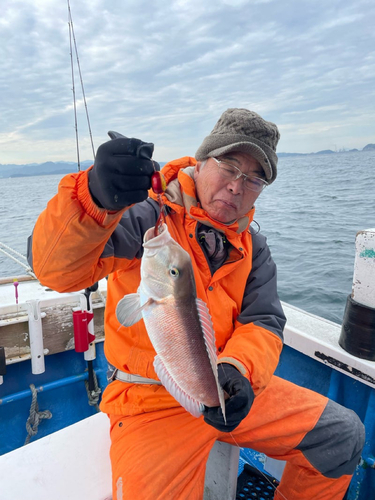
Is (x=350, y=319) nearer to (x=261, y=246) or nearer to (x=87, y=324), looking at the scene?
(x=261, y=246)

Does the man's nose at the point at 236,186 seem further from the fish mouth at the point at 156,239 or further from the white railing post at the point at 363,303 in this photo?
the white railing post at the point at 363,303

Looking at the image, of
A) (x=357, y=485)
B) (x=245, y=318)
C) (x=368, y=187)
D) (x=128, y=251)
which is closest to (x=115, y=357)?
(x=128, y=251)

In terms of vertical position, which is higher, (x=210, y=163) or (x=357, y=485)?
(x=210, y=163)

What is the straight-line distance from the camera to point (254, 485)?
3207 millimetres

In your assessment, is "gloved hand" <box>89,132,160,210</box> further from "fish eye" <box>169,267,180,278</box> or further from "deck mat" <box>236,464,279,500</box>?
"deck mat" <box>236,464,279,500</box>

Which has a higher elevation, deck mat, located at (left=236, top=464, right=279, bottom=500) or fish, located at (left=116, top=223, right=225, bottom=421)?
fish, located at (left=116, top=223, right=225, bottom=421)

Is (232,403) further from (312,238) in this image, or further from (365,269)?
(312,238)

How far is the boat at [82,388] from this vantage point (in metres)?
2.41

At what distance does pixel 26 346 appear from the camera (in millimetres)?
3660

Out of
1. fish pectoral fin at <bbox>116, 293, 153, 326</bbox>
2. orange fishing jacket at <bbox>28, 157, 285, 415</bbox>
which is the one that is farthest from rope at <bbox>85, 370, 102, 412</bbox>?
fish pectoral fin at <bbox>116, 293, 153, 326</bbox>

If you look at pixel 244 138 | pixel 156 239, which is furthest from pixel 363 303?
pixel 156 239

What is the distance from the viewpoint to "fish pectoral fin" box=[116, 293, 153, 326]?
1.92 m

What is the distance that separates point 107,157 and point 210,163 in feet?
3.75

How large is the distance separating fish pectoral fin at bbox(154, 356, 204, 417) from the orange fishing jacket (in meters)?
0.36
